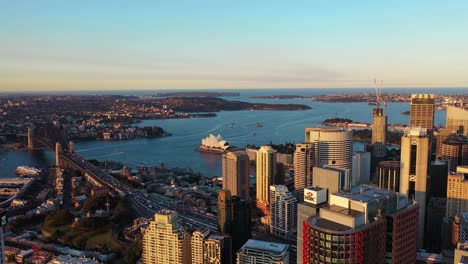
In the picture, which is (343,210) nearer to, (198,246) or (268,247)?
(268,247)

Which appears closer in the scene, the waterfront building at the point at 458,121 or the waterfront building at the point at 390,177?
the waterfront building at the point at 390,177

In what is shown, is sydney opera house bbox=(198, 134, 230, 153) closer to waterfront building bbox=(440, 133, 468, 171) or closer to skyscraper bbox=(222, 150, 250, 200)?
skyscraper bbox=(222, 150, 250, 200)

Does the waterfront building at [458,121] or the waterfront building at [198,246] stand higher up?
the waterfront building at [458,121]

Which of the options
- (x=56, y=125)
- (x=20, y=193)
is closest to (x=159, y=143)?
(x=56, y=125)

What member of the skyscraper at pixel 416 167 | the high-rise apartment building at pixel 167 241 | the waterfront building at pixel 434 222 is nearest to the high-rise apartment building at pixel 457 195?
the waterfront building at pixel 434 222

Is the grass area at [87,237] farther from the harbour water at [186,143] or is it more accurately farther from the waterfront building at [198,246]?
the harbour water at [186,143]

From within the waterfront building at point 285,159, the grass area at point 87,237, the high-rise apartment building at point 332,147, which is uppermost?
the high-rise apartment building at point 332,147

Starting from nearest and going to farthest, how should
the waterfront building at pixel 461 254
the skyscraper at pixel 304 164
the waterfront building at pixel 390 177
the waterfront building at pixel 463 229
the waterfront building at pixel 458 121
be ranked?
the waterfront building at pixel 461 254, the waterfront building at pixel 463 229, the waterfront building at pixel 390 177, the skyscraper at pixel 304 164, the waterfront building at pixel 458 121

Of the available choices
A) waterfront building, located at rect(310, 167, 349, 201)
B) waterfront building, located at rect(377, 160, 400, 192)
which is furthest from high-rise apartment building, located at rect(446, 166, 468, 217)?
waterfront building, located at rect(310, 167, 349, 201)
